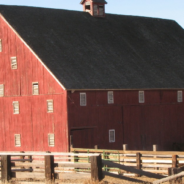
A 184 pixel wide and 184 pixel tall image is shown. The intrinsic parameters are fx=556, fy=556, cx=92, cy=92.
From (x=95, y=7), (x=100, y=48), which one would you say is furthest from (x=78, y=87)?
(x=95, y=7)

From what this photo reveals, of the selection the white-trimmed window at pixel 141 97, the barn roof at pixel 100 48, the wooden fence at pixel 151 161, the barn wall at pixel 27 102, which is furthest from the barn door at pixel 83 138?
the wooden fence at pixel 151 161

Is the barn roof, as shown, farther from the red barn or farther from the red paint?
the red paint

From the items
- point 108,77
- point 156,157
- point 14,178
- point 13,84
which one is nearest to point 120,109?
point 108,77

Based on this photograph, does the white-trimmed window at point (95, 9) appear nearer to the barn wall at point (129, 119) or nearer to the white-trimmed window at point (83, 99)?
the barn wall at point (129, 119)

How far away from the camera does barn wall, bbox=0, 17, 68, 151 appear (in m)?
38.1

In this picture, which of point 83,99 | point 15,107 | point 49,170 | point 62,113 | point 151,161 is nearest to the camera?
point 49,170

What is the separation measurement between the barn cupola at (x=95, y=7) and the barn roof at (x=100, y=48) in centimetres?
65

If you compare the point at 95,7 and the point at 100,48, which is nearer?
the point at 100,48

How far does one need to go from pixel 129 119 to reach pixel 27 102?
765 centimetres

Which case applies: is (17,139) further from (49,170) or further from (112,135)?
(49,170)

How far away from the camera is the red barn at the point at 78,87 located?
1511 inches

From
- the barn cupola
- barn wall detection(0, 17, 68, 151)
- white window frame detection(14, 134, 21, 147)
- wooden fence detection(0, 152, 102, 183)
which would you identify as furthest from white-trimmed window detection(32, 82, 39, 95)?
wooden fence detection(0, 152, 102, 183)

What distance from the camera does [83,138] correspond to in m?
38.3

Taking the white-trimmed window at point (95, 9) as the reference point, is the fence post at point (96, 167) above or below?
below
